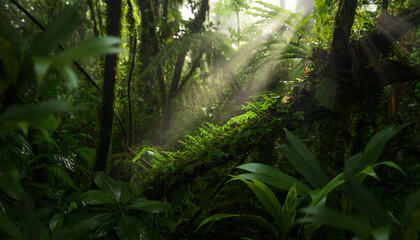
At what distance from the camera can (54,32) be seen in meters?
0.35

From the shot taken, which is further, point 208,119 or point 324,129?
point 208,119

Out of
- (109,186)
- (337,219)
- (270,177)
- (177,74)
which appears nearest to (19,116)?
(337,219)

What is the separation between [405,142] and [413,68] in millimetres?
1068

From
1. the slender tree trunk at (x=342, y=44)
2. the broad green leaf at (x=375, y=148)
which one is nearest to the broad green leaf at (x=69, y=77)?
the broad green leaf at (x=375, y=148)

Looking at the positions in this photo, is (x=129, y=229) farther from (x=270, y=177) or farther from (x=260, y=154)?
(x=260, y=154)

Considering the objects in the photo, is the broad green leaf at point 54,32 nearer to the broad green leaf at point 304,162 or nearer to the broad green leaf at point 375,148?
the broad green leaf at point 304,162

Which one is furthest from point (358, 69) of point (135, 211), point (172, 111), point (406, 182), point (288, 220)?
point (172, 111)

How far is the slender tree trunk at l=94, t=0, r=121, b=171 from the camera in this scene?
116cm

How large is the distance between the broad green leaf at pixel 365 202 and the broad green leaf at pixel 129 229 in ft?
2.73

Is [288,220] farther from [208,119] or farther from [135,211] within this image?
[208,119]

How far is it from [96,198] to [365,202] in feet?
3.24

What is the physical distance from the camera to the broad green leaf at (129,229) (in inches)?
35.3

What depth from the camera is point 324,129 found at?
138 centimetres

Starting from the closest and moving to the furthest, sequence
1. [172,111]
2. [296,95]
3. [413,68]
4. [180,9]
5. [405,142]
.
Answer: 1. [413,68]
2. [296,95]
3. [405,142]
4. [172,111]
5. [180,9]
